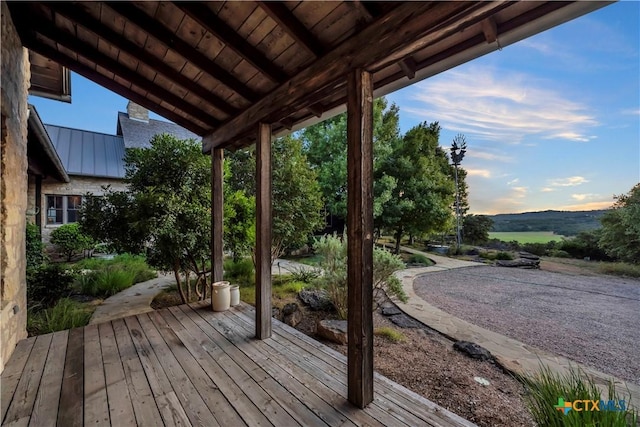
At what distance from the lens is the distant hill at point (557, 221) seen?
6.73 meters

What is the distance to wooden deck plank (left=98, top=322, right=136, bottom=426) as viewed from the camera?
162 cm

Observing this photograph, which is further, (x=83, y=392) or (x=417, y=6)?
(x=83, y=392)

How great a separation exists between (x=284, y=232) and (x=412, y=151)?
21.4 ft

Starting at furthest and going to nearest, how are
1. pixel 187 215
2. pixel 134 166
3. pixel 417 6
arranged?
pixel 134 166 < pixel 187 215 < pixel 417 6

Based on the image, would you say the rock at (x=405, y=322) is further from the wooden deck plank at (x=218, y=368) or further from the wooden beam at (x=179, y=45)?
the wooden beam at (x=179, y=45)

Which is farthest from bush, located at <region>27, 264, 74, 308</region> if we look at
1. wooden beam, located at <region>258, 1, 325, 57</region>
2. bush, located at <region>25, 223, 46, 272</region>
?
wooden beam, located at <region>258, 1, 325, 57</region>

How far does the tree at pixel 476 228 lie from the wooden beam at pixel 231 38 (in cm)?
1303

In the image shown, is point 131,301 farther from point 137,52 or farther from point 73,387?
point 137,52

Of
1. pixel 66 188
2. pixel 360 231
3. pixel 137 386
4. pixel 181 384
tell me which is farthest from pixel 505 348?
pixel 66 188

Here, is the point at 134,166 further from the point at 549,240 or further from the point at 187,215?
the point at 549,240

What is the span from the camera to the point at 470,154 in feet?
36.0

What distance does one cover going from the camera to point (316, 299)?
442cm

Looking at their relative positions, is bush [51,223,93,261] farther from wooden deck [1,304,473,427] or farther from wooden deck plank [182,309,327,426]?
wooden deck plank [182,309,327,426]

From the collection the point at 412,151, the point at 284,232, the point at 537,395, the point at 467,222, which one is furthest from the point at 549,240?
the point at 537,395
